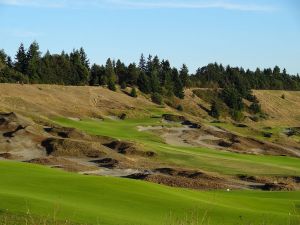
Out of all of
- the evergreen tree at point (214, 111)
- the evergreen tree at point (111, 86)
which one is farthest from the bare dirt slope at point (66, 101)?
the evergreen tree at point (214, 111)

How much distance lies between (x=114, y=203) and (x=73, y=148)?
36776mm

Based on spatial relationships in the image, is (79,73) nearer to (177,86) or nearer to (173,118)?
(177,86)

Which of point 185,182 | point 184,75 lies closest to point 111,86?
point 184,75

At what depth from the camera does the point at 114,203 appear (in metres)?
23.2

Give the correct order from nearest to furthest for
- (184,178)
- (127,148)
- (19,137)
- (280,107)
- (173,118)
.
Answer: (184,178)
(19,137)
(127,148)
(173,118)
(280,107)

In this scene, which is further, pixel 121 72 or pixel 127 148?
pixel 121 72

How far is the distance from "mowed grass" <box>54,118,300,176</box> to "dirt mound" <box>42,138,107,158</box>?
6.69 m

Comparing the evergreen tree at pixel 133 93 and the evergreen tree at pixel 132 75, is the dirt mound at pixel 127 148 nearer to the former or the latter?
the evergreen tree at pixel 133 93

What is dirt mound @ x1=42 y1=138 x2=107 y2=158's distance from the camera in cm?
5862

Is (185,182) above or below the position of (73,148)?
below

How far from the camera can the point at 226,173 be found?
54.1 meters

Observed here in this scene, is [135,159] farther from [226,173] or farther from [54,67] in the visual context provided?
[54,67]

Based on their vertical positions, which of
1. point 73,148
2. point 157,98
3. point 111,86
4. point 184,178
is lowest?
point 184,178

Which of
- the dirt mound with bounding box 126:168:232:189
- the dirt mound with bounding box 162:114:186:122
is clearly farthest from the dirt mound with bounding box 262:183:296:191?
the dirt mound with bounding box 162:114:186:122
